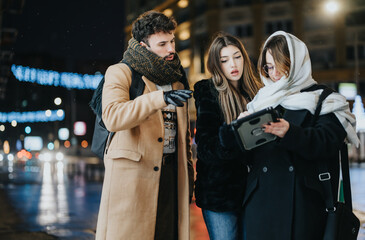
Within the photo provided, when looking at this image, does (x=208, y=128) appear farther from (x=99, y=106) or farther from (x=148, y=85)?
(x=99, y=106)

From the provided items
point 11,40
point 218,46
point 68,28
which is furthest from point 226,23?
point 218,46

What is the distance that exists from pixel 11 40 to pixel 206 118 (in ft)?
49.9

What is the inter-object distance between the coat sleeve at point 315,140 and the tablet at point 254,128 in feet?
0.32

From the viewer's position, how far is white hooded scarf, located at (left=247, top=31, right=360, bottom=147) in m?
2.54

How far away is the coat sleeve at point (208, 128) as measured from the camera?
2719 millimetres

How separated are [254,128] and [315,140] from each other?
0.32 metres

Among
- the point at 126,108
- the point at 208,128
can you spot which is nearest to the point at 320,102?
the point at 208,128

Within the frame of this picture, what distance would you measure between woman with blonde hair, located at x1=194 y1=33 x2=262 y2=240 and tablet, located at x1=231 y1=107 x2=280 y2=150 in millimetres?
254

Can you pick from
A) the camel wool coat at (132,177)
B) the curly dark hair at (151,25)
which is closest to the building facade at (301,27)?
the curly dark hair at (151,25)

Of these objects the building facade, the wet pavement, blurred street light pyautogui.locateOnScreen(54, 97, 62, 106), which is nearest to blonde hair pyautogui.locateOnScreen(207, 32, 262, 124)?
the wet pavement

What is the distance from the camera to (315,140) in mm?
2434

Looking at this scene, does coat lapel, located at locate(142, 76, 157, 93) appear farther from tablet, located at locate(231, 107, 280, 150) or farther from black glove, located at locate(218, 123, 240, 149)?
tablet, located at locate(231, 107, 280, 150)

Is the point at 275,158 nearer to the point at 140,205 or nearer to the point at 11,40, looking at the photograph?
the point at 140,205

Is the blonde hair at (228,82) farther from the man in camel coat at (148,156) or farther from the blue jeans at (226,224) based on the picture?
the blue jeans at (226,224)
